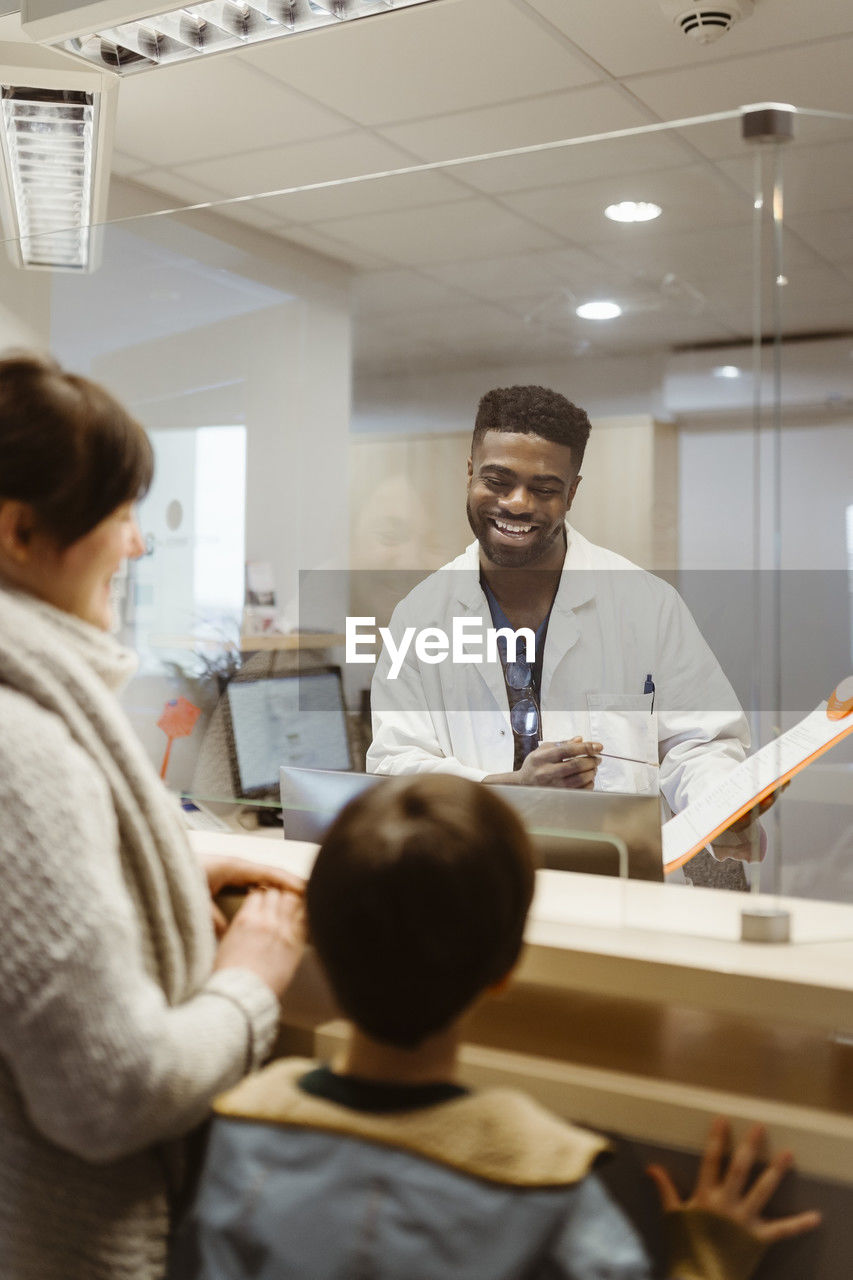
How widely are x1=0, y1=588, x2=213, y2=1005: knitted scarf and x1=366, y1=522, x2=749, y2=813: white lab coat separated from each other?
49cm

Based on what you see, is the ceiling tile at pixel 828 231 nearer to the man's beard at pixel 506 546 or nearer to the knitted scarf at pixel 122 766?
the man's beard at pixel 506 546

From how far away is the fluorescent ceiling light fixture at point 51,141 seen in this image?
87.0 inches

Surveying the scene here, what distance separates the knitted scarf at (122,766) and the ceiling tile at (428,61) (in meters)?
1.68

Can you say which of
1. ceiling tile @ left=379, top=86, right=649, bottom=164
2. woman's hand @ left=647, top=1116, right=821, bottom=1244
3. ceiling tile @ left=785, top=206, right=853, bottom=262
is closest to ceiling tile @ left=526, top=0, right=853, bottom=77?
ceiling tile @ left=379, top=86, right=649, bottom=164

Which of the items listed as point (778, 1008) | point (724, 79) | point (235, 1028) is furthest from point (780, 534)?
point (724, 79)

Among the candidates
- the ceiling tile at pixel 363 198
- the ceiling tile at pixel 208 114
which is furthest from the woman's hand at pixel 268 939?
the ceiling tile at pixel 208 114

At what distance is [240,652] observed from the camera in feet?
5.40

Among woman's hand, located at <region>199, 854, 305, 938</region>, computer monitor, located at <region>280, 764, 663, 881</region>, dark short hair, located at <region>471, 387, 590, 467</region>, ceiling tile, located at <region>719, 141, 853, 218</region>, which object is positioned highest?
ceiling tile, located at <region>719, 141, 853, 218</region>

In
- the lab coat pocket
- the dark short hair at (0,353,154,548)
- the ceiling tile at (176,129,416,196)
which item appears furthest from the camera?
the ceiling tile at (176,129,416,196)

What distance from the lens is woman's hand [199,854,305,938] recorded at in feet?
3.85

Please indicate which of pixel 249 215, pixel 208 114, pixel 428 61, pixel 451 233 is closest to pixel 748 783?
pixel 451 233

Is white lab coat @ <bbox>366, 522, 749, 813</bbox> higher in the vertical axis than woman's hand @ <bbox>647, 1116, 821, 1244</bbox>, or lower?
higher

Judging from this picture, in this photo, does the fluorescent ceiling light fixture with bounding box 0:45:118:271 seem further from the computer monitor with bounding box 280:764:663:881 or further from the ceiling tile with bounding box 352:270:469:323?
the computer monitor with bounding box 280:764:663:881

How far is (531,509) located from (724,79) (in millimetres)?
1709
